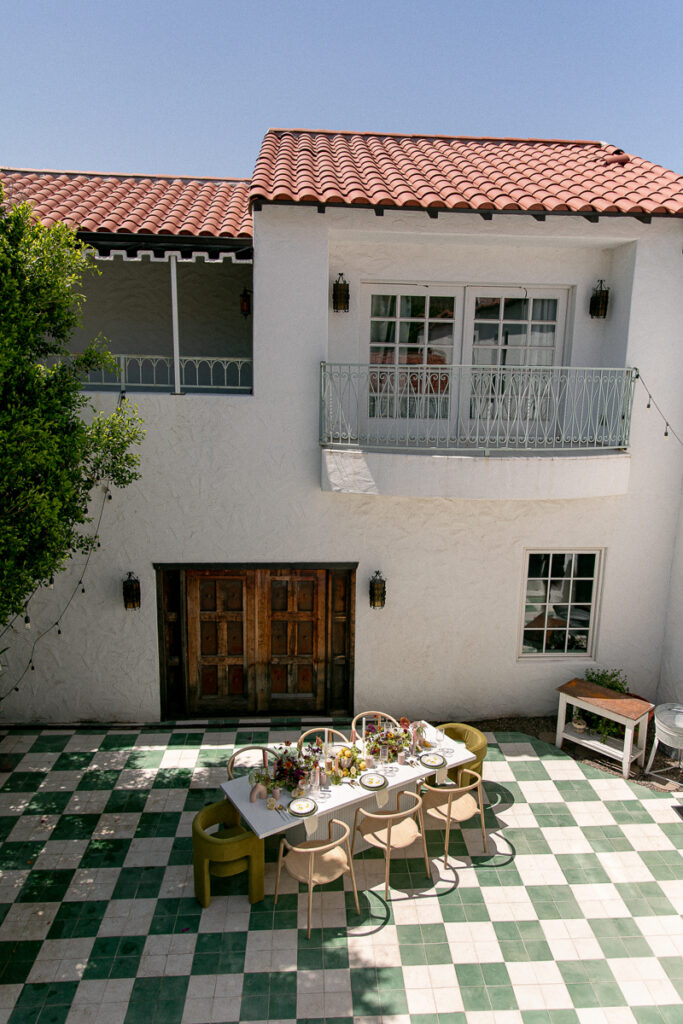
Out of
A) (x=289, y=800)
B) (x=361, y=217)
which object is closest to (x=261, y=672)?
(x=289, y=800)

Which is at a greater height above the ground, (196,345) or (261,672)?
(196,345)

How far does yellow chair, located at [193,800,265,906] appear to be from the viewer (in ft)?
20.7

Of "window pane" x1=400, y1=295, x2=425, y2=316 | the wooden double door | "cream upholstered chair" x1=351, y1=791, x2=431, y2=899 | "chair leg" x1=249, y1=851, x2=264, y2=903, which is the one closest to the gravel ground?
the wooden double door

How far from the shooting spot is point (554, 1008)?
548cm

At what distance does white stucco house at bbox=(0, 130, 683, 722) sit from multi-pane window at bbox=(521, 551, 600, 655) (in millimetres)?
37

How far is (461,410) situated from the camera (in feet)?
32.2

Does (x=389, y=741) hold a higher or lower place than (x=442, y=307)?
lower

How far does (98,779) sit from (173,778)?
3.34 feet

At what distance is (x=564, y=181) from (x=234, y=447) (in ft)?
20.7

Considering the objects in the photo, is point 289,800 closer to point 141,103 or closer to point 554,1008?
point 554,1008

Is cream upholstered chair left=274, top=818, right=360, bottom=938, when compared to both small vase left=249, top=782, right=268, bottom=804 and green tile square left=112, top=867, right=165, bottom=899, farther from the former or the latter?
green tile square left=112, top=867, right=165, bottom=899

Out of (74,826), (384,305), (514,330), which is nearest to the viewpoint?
(74,826)

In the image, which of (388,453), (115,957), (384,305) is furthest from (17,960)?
(384,305)

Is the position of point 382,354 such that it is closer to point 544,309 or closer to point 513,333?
point 513,333
